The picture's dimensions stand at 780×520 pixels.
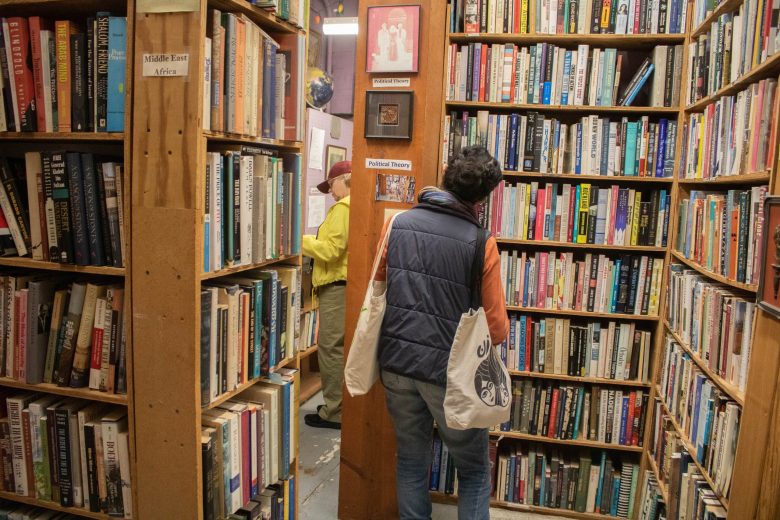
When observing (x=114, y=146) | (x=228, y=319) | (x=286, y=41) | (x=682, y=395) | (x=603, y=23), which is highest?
(x=603, y=23)

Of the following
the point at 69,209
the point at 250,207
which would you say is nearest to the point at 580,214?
the point at 250,207

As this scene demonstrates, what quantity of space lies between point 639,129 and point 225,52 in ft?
6.11

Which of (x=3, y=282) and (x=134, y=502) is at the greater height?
(x=3, y=282)

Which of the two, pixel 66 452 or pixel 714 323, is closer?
pixel 66 452

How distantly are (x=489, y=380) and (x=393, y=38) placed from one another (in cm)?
143

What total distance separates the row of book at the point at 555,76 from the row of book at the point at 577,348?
3.40 feet

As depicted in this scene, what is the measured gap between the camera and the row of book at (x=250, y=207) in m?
1.51

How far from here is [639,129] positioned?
2.53m

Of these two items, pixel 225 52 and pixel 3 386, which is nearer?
pixel 225 52

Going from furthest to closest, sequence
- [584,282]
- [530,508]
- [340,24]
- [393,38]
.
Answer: [340,24]
[530,508]
[584,282]
[393,38]

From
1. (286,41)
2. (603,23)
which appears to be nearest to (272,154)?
(286,41)

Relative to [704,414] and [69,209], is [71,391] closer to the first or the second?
[69,209]

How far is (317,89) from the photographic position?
14.6ft

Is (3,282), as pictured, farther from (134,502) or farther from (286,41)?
(286,41)
